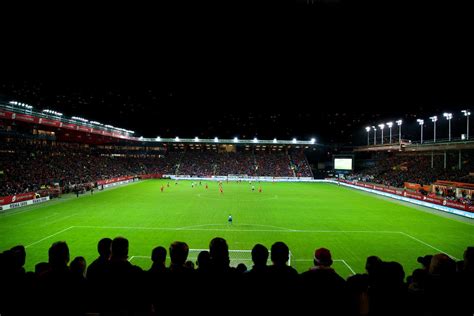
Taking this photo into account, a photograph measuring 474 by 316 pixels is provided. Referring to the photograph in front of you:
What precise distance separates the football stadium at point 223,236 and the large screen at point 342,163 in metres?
0.23

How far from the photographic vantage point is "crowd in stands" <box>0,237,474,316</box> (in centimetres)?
380

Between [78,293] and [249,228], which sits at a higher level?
[78,293]

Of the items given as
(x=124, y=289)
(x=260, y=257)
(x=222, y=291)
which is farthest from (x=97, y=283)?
(x=260, y=257)

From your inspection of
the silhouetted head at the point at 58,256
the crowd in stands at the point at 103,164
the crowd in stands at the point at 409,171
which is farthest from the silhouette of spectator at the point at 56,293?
the crowd in stands at the point at 409,171

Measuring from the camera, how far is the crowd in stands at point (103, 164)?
40094mm

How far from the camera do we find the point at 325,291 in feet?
12.6

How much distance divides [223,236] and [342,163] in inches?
2013

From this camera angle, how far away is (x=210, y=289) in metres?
3.90

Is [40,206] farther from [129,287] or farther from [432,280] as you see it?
[432,280]

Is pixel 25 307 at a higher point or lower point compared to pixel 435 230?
higher

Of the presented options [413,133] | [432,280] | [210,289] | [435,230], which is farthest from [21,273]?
[413,133]

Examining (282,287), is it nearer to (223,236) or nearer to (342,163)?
(223,236)

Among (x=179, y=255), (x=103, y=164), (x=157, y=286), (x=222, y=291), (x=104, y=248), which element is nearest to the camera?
(x=222, y=291)

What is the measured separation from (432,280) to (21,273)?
20.4 ft
